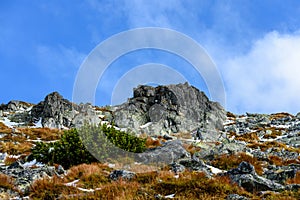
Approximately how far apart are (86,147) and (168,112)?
29821 mm

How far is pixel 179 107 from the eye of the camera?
4588cm

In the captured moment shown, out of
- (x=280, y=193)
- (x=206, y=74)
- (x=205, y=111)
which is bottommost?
(x=280, y=193)

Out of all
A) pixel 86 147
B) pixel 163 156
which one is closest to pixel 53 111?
pixel 86 147

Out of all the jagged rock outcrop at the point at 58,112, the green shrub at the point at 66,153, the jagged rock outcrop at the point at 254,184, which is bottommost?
the jagged rock outcrop at the point at 254,184

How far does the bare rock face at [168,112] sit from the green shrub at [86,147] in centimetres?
2123

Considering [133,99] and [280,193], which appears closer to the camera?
[280,193]

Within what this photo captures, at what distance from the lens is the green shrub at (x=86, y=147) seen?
14406 mm

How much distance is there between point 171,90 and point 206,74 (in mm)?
30782

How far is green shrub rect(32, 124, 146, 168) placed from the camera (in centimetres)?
1441

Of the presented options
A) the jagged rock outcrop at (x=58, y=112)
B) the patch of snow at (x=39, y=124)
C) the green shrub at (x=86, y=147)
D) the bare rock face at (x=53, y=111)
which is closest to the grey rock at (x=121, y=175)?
the green shrub at (x=86, y=147)

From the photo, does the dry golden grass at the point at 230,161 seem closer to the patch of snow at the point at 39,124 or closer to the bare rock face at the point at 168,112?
the bare rock face at the point at 168,112

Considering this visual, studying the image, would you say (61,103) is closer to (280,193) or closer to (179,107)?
(179,107)

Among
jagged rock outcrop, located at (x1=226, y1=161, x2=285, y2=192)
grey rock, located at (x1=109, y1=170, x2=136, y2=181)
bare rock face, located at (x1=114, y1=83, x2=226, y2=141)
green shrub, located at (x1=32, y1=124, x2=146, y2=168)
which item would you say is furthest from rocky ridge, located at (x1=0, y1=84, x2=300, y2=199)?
grey rock, located at (x1=109, y1=170, x2=136, y2=181)

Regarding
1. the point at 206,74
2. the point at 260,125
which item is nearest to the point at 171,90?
the point at 260,125
